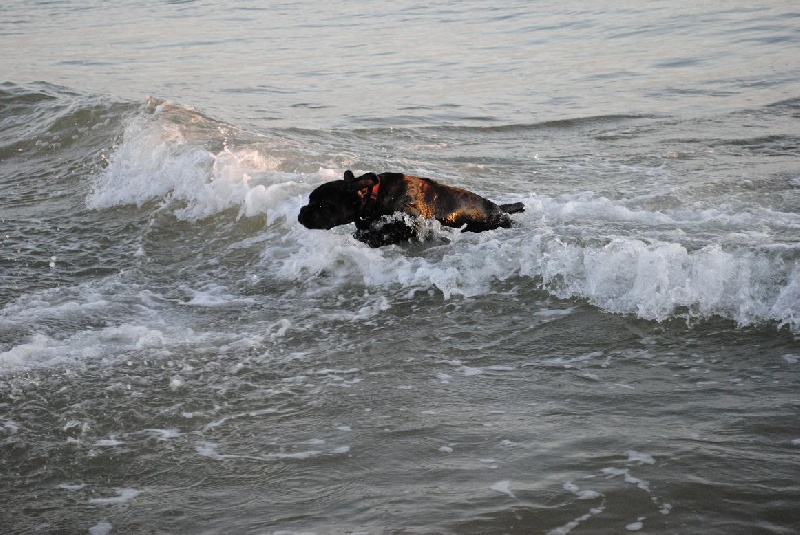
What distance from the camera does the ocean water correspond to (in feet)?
14.7

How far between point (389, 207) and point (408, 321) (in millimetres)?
1436

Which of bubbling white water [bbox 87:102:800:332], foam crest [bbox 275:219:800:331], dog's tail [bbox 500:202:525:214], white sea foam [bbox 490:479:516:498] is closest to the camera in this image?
white sea foam [bbox 490:479:516:498]

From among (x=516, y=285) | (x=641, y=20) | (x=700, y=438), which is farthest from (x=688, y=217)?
(x=641, y=20)

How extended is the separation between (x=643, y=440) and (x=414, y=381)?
161cm

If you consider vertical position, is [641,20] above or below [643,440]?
above

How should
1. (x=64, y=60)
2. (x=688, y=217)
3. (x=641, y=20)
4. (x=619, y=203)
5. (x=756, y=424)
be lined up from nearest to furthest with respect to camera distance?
(x=756, y=424) → (x=688, y=217) → (x=619, y=203) → (x=64, y=60) → (x=641, y=20)

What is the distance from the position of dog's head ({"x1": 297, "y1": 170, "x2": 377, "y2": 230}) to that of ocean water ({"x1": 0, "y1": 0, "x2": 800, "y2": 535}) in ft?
1.71

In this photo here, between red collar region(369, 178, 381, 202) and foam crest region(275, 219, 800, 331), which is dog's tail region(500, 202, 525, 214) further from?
red collar region(369, 178, 381, 202)

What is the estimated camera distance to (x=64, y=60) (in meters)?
22.2

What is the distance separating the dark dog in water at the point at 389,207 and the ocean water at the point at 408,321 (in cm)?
18

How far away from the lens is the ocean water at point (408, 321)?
449 cm

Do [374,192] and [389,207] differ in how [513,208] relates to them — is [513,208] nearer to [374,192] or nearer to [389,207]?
[389,207]

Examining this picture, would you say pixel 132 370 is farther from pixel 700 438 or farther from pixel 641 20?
pixel 641 20

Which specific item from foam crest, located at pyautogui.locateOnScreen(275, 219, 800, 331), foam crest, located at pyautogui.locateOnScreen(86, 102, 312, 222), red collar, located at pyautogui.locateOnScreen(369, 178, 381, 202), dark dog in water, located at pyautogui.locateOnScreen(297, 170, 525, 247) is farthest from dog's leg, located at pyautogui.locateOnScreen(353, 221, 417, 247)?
foam crest, located at pyautogui.locateOnScreen(86, 102, 312, 222)
